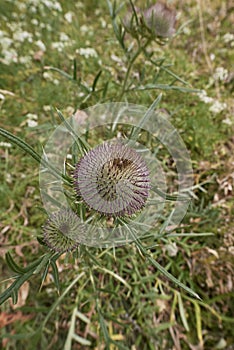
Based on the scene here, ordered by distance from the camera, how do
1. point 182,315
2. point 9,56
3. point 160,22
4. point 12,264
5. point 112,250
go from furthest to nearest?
point 9,56
point 182,315
point 112,250
point 160,22
point 12,264

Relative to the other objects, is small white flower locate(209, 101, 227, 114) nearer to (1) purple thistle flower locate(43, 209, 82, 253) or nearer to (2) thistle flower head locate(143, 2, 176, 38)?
(2) thistle flower head locate(143, 2, 176, 38)

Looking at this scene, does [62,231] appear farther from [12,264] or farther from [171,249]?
[171,249]

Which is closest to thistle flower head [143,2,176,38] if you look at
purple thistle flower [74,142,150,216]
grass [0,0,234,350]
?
grass [0,0,234,350]

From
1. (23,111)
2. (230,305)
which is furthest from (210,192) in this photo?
(23,111)

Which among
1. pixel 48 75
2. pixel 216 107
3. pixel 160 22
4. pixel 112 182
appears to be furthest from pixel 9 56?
pixel 112 182

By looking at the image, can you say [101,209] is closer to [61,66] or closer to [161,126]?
[161,126]

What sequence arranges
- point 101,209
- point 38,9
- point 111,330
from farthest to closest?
point 38,9 < point 111,330 < point 101,209
